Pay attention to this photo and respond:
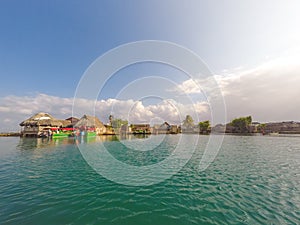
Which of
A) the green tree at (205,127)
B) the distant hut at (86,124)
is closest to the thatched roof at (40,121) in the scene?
the distant hut at (86,124)

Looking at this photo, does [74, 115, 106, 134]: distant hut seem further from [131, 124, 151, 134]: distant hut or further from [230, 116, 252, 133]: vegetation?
[230, 116, 252, 133]: vegetation

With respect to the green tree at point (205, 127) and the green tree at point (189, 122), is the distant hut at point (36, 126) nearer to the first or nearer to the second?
the green tree at point (189, 122)

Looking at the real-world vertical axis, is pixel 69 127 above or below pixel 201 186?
above

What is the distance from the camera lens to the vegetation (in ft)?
324

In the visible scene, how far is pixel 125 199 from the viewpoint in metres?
7.13

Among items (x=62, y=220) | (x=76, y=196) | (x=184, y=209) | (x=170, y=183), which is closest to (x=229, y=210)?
(x=184, y=209)

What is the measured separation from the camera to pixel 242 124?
10144cm

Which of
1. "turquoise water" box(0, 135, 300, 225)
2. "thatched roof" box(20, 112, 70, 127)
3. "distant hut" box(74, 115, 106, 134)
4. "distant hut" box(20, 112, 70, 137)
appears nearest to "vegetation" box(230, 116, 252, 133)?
"distant hut" box(74, 115, 106, 134)

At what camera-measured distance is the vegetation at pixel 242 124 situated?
324 feet

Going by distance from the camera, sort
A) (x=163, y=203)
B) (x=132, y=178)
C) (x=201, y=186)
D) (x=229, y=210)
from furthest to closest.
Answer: (x=132, y=178)
(x=201, y=186)
(x=163, y=203)
(x=229, y=210)

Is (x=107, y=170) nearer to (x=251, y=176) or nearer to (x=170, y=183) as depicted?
(x=170, y=183)

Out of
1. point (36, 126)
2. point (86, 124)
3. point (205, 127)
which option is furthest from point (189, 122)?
point (36, 126)

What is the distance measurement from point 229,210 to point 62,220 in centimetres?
696

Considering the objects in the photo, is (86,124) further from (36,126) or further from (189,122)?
(189,122)
